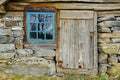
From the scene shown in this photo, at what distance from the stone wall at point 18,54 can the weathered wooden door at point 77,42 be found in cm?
38

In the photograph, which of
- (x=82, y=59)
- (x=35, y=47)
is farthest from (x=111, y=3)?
(x=35, y=47)

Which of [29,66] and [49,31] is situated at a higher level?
[49,31]

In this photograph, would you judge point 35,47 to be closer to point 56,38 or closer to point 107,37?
point 56,38

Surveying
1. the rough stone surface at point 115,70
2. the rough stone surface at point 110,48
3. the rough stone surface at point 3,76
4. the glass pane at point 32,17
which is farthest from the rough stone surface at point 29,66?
the rough stone surface at point 115,70

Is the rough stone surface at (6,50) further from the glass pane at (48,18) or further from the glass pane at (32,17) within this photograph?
the glass pane at (48,18)

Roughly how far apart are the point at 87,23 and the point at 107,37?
67 cm

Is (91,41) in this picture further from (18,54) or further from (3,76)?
(3,76)

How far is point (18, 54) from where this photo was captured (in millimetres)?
9203

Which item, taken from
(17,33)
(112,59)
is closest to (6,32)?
(17,33)

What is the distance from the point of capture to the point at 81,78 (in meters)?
9.16

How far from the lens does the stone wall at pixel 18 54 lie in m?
9.12

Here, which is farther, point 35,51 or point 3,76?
point 35,51

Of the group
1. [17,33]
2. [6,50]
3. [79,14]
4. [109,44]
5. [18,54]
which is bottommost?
[18,54]

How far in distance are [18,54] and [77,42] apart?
167cm
